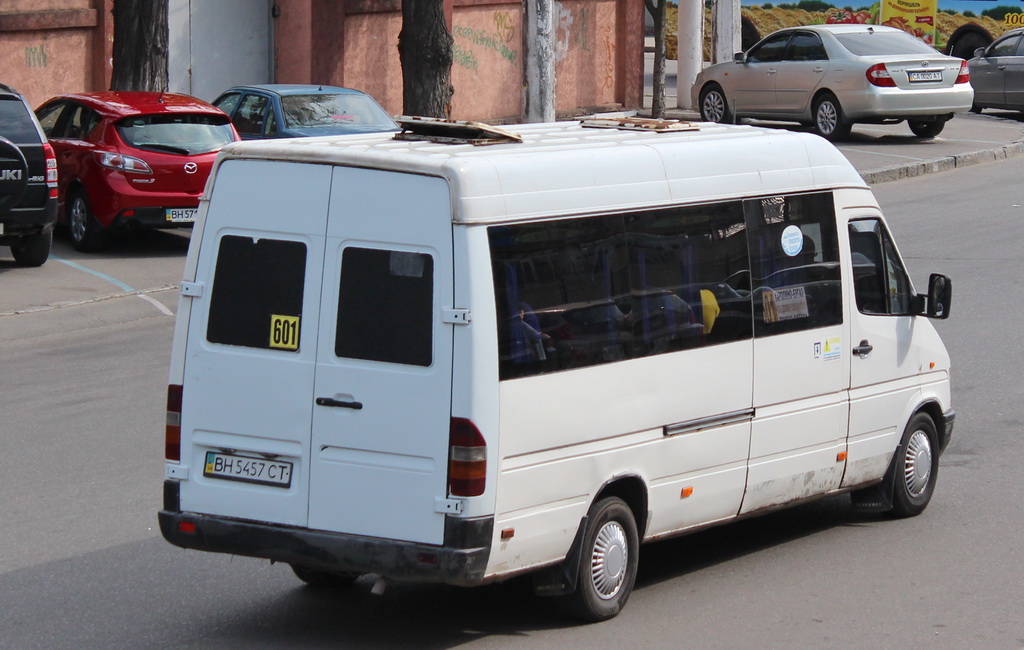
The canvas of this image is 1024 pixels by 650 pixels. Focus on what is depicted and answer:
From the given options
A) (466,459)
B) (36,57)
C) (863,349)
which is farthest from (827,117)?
(466,459)

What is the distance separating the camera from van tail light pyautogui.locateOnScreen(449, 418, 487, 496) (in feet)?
18.4

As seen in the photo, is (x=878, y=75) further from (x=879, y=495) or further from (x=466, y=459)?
(x=466, y=459)

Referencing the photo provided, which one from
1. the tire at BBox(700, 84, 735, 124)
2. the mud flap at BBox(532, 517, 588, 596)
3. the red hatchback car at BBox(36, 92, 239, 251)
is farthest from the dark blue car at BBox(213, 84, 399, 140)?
the mud flap at BBox(532, 517, 588, 596)

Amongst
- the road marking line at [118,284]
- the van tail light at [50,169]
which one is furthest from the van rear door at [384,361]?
the van tail light at [50,169]

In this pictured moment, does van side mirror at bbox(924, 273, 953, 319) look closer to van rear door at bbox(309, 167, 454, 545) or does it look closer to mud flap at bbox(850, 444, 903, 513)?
mud flap at bbox(850, 444, 903, 513)

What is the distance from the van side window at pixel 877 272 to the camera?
25.2 feet

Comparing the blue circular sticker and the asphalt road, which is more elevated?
the blue circular sticker

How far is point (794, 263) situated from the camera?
23.8 ft

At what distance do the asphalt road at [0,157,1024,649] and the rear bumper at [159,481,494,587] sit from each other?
40cm

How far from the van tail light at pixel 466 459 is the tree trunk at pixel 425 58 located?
14.1m

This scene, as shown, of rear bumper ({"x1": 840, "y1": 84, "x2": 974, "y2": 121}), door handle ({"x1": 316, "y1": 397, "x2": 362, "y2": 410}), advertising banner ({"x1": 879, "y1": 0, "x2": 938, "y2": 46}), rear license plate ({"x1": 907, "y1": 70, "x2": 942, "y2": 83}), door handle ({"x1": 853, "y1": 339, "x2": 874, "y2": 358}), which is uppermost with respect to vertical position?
advertising banner ({"x1": 879, "y1": 0, "x2": 938, "y2": 46})

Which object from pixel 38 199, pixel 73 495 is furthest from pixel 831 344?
pixel 38 199

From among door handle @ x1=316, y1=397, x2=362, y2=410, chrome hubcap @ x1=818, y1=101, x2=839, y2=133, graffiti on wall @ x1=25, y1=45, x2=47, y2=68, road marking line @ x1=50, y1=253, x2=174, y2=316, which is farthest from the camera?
chrome hubcap @ x1=818, y1=101, x2=839, y2=133

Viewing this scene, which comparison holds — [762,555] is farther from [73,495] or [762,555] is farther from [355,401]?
[73,495]
